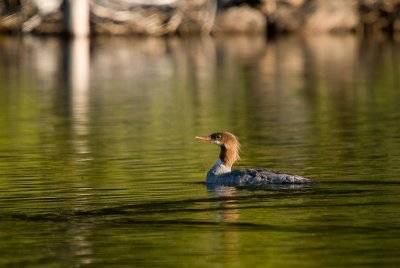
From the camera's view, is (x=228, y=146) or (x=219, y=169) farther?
(x=228, y=146)

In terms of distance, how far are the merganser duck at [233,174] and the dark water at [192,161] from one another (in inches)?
9.9

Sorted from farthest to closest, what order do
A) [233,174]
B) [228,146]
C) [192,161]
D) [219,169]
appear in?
[192,161] → [228,146] → [219,169] → [233,174]

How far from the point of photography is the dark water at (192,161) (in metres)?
13.4

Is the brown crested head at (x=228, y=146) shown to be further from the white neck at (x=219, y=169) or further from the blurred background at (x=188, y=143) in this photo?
the blurred background at (x=188, y=143)

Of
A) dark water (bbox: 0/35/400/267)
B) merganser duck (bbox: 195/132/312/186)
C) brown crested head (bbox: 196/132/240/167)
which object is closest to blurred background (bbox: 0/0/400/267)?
dark water (bbox: 0/35/400/267)

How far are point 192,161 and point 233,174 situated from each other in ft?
10.7

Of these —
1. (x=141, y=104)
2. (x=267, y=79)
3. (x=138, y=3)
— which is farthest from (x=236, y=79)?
(x=138, y=3)

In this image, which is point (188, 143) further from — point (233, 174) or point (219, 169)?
point (233, 174)

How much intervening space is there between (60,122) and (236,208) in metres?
12.0

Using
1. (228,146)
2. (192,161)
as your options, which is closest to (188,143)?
(192,161)

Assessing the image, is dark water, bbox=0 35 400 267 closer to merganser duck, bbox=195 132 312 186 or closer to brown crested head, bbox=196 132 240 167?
merganser duck, bbox=195 132 312 186

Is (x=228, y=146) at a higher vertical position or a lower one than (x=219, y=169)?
higher

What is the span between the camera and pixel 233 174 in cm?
1748

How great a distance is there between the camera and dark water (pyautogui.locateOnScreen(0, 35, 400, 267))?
1335 cm
